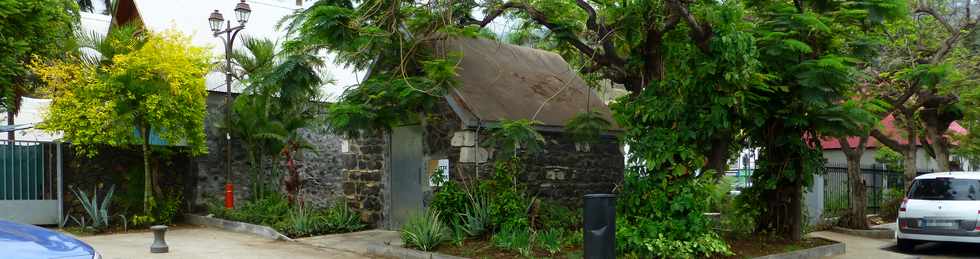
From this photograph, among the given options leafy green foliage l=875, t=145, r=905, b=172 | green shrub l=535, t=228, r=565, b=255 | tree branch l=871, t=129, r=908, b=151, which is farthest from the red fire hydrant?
leafy green foliage l=875, t=145, r=905, b=172

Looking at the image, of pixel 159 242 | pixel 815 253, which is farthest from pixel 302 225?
pixel 815 253

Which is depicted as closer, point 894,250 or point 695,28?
point 695,28

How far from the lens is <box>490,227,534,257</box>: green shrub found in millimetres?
10742

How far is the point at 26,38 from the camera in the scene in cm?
1393

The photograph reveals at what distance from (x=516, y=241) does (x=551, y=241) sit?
49 cm

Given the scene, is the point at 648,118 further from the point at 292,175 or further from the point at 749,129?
the point at 292,175

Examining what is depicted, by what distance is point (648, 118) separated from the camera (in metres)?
10.9

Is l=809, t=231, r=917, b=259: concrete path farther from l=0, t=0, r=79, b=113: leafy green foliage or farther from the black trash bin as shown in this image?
l=0, t=0, r=79, b=113: leafy green foliage

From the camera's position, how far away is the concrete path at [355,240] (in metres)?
12.2

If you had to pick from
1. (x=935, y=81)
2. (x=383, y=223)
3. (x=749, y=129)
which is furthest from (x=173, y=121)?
(x=935, y=81)

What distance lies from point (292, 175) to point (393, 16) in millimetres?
5622

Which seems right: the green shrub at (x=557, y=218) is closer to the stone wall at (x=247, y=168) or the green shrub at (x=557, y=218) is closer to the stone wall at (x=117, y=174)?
the stone wall at (x=247, y=168)

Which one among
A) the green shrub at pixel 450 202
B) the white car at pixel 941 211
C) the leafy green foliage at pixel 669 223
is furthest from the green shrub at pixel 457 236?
the white car at pixel 941 211

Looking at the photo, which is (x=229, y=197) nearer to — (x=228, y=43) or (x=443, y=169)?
(x=228, y=43)
